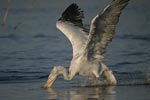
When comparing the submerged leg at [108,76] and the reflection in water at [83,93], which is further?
the submerged leg at [108,76]

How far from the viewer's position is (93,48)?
57.7ft

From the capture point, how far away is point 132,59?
21.4 m

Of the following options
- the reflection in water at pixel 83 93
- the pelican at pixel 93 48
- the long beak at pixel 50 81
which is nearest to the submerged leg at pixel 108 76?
the pelican at pixel 93 48

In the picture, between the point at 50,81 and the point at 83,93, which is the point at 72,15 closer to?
the point at 50,81

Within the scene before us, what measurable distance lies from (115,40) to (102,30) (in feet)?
27.7

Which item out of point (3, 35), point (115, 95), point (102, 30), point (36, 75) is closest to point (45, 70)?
point (36, 75)

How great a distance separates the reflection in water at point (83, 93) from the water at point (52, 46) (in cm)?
34

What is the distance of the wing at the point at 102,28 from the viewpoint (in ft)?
54.4

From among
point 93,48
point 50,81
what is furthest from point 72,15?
point 50,81

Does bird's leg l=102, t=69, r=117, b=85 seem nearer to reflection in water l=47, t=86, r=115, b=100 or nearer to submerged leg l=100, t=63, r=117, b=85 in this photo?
submerged leg l=100, t=63, r=117, b=85

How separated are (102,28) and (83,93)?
1754 mm

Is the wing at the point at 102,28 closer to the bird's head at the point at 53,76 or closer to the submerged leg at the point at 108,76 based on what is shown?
the submerged leg at the point at 108,76

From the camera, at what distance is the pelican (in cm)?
1681

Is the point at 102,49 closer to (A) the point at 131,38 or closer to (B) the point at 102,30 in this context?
(B) the point at 102,30
